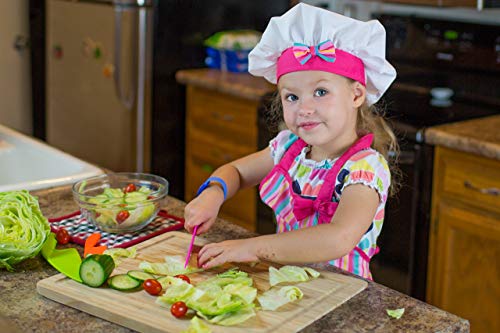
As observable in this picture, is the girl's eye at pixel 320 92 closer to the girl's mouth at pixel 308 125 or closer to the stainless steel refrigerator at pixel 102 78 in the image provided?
the girl's mouth at pixel 308 125

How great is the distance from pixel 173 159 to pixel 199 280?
2606 millimetres

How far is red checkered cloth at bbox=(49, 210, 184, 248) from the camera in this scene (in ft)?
5.73

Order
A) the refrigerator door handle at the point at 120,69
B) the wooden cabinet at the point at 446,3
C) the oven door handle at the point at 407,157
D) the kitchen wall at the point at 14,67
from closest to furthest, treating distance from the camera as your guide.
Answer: the oven door handle at the point at 407,157 → the wooden cabinet at the point at 446,3 → the refrigerator door handle at the point at 120,69 → the kitchen wall at the point at 14,67

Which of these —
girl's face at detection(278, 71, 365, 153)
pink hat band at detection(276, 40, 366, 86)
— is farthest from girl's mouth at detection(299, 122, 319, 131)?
pink hat band at detection(276, 40, 366, 86)

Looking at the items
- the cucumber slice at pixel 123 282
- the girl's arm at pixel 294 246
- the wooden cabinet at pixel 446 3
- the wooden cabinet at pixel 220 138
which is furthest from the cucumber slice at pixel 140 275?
the wooden cabinet at pixel 220 138

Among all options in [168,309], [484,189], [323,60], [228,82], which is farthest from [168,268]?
[228,82]

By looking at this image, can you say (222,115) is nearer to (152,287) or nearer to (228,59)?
(228,59)

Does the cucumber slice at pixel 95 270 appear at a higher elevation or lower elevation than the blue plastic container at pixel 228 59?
lower

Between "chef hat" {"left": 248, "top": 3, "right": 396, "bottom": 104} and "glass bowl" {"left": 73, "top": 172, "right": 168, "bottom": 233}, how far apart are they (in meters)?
0.40

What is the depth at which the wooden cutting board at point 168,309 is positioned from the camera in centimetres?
135

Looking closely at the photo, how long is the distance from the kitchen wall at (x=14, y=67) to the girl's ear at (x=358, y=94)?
3.29m

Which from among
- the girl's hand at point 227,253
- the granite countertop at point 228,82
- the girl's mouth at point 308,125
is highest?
the girl's mouth at point 308,125

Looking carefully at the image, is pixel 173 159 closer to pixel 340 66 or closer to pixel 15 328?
pixel 340 66

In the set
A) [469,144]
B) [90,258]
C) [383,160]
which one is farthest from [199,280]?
[469,144]
